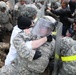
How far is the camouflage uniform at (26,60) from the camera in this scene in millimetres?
2598

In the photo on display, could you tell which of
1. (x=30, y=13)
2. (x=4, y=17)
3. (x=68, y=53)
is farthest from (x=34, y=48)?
(x=4, y=17)

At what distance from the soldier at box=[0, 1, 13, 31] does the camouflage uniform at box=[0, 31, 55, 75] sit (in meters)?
3.90

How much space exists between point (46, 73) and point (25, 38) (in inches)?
26.4

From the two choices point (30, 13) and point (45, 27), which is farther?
point (30, 13)

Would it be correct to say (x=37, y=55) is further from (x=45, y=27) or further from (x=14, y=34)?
(x=14, y=34)

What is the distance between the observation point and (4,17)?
22.3 feet

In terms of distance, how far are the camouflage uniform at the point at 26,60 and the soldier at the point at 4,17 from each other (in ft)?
12.8

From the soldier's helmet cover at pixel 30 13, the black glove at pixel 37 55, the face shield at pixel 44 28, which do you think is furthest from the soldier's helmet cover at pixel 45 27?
the soldier's helmet cover at pixel 30 13

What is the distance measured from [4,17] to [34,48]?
4.36 m

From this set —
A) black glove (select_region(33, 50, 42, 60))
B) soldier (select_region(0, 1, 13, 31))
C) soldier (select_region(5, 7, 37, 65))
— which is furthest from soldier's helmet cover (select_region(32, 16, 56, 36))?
soldier (select_region(0, 1, 13, 31))

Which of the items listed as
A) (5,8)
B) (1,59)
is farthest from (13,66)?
(5,8)

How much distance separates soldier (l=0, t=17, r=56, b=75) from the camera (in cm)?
260

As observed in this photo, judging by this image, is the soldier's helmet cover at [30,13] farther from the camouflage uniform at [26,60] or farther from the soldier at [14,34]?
the camouflage uniform at [26,60]

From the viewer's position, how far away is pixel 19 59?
2.78 metres
